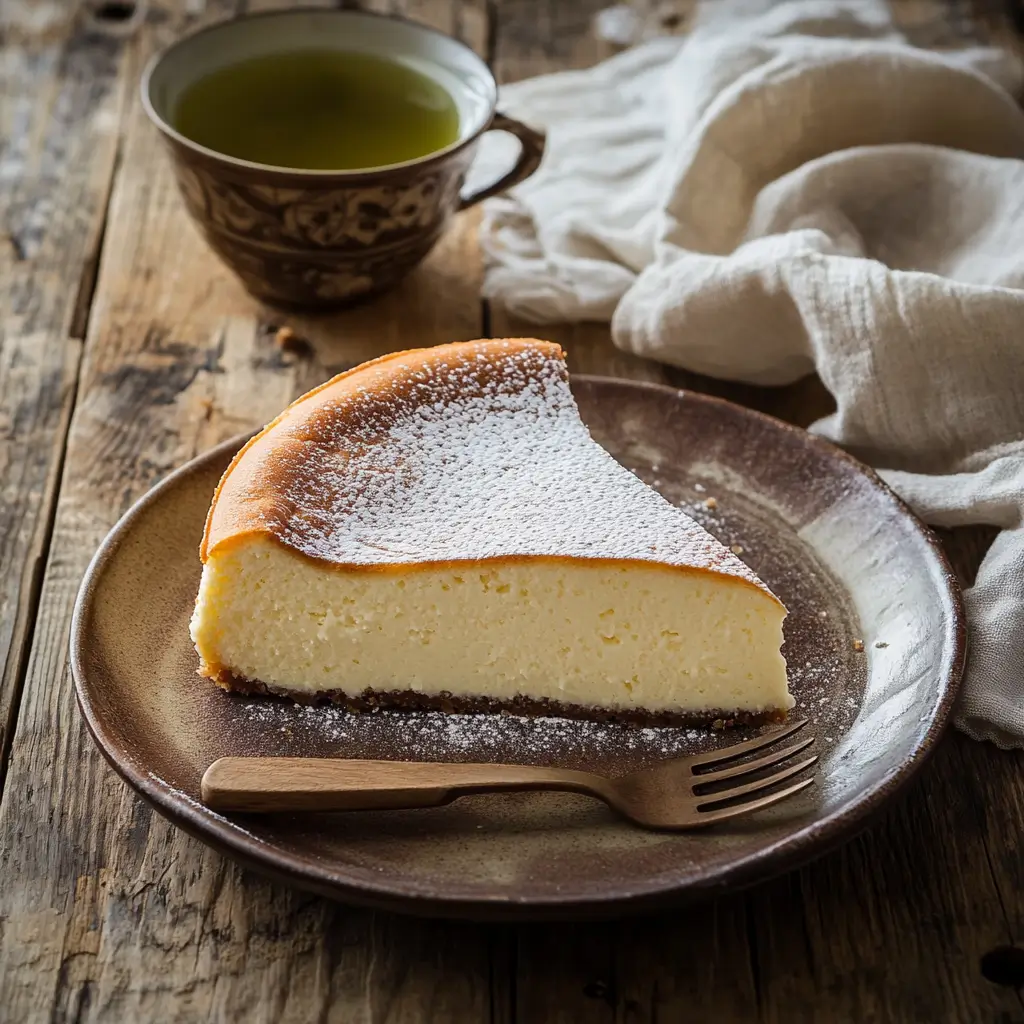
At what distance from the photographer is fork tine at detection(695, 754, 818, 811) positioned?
1579 mm

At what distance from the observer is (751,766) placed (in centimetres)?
163

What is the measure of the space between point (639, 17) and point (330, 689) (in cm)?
224

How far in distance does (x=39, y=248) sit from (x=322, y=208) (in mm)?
759

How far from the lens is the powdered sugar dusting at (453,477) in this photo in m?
1.75

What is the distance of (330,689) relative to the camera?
1839 mm

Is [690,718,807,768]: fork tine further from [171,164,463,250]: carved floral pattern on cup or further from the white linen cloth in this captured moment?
[171,164,463,250]: carved floral pattern on cup

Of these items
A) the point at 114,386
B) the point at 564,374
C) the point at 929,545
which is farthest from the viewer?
the point at 114,386

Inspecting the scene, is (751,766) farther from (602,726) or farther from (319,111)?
(319,111)

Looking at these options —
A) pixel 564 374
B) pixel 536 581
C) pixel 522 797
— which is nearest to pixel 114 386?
pixel 564 374

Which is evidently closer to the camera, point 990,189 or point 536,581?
point 536,581

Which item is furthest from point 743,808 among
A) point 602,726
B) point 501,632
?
point 501,632

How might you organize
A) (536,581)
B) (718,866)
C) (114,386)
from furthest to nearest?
(114,386) < (536,581) < (718,866)

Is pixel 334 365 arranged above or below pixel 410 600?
below

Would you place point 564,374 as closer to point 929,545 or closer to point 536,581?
point 536,581
